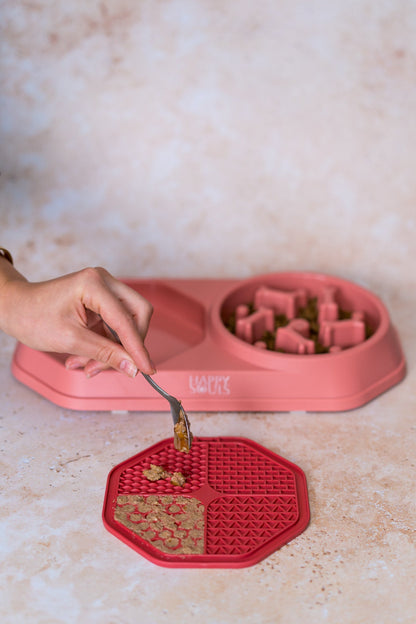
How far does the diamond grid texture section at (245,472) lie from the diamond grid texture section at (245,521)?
15 mm

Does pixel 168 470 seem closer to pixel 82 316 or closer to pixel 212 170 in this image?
pixel 82 316

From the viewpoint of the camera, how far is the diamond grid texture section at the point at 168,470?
769mm

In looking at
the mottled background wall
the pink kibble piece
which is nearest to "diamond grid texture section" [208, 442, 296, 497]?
the pink kibble piece

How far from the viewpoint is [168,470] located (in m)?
0.80

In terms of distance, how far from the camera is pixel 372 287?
3.96 feet

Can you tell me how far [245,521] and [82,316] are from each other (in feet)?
0.89

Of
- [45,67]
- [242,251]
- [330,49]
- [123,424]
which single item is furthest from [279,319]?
[45,67]

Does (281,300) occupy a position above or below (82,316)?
below

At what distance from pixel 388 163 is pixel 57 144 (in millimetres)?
522

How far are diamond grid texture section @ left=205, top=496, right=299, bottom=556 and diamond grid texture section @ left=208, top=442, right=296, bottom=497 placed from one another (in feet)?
0.05

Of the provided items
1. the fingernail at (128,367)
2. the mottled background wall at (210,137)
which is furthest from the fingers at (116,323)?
the mottled background wall at (210,137)

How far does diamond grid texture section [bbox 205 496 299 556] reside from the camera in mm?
689

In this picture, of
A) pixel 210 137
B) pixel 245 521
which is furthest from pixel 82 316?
pixel 210 137

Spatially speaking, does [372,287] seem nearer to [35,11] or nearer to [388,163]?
[388,163]
